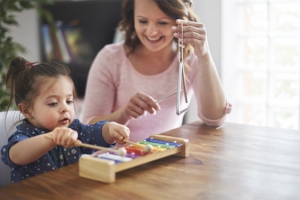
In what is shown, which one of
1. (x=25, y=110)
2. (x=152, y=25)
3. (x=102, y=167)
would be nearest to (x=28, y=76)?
(x=25, y=110)

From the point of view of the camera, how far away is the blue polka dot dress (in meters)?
1.24

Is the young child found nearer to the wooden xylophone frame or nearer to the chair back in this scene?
the chair back

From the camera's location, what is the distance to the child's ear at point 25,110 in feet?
4.48

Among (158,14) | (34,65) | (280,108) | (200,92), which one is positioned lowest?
(280,108)

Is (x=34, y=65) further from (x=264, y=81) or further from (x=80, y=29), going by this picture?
(x=80, y=29)

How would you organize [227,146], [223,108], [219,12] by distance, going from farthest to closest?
[219,12] < [223,108] < [227,146]

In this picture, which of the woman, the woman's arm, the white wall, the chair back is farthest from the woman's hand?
the white wall

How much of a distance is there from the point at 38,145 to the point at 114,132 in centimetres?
24

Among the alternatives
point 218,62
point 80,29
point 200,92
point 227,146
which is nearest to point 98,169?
point 227,146

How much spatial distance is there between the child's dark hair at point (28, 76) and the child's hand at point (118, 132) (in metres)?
0.20

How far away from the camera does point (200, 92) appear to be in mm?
1765

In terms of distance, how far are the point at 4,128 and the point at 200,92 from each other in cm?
74

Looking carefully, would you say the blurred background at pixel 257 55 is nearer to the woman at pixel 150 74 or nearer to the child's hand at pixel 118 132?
the woman at pixel 150 74

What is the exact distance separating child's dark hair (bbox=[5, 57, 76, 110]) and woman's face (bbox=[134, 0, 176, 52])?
0.49 m
